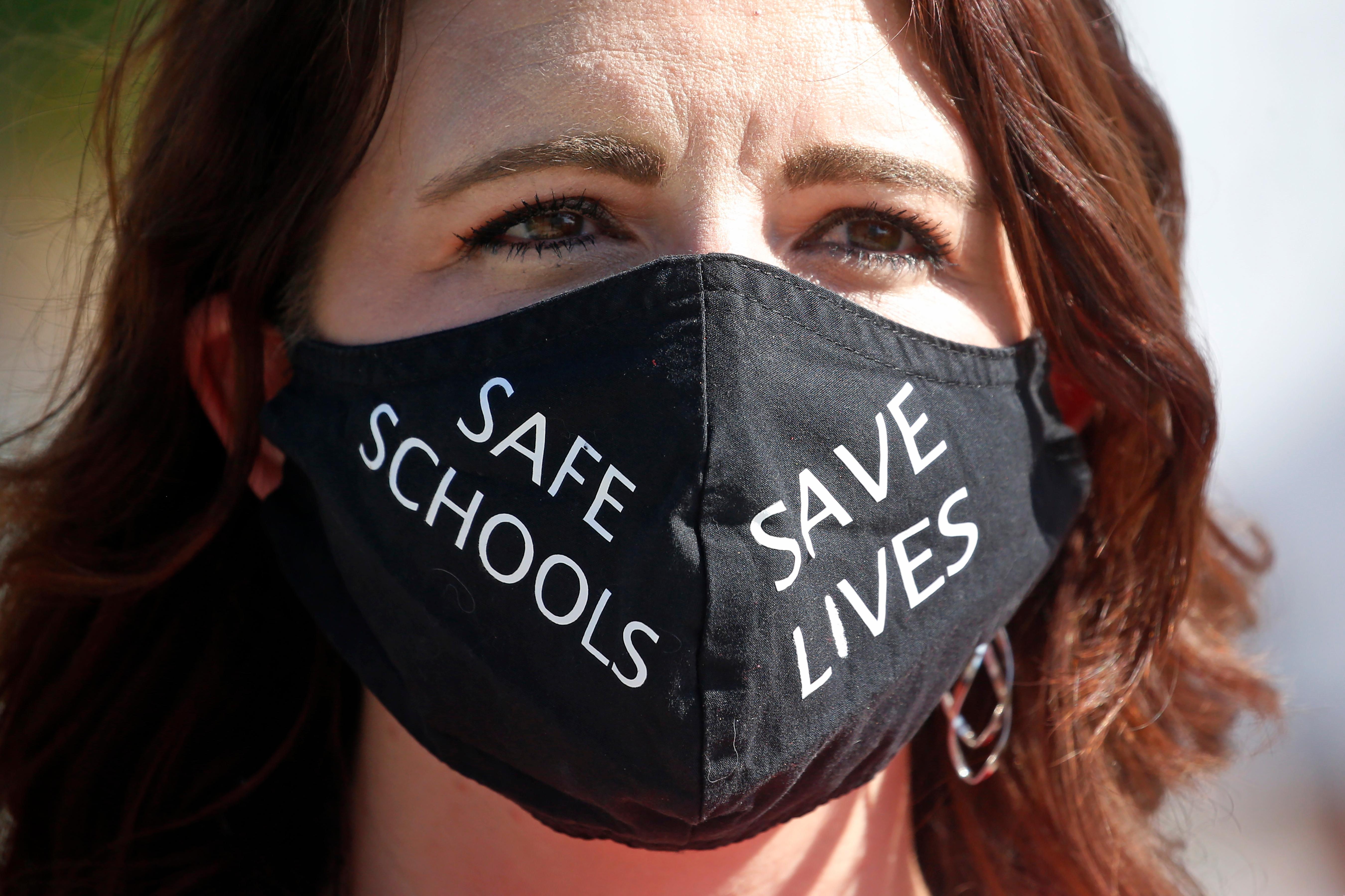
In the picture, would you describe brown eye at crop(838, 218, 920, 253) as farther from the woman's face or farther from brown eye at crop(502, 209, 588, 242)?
brown eye at crop(502, 209, 588, 242)

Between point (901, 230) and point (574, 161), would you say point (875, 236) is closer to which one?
point (901, 230)

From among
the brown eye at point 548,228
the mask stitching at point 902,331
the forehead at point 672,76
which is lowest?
the mask stitching at point 902,331

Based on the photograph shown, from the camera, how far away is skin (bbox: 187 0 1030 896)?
1589 mm

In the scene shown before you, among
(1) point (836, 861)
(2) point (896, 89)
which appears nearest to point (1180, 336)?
(2) point (896, 89)

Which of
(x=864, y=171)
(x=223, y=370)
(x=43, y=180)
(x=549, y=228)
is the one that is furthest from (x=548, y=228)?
(x=43, y=180)

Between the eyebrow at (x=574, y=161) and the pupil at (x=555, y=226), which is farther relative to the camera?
the pupil at (x=555, y=226)

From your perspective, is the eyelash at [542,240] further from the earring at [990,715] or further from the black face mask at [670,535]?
the earring at [990,715]

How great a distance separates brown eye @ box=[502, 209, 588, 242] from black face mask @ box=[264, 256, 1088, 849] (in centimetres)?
16

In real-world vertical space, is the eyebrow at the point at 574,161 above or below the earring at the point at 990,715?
above

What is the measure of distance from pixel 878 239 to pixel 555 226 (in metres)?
0.48

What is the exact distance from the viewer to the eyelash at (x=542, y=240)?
1.67m

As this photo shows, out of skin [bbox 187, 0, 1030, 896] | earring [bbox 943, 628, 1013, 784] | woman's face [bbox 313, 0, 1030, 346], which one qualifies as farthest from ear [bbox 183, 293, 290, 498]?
earring [bbox 943, 628, 1013, 784]

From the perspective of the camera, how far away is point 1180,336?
6.49 feet

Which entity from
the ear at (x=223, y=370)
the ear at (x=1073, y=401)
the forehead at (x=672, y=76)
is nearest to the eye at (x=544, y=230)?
the forehead at (x=672, y=76)
